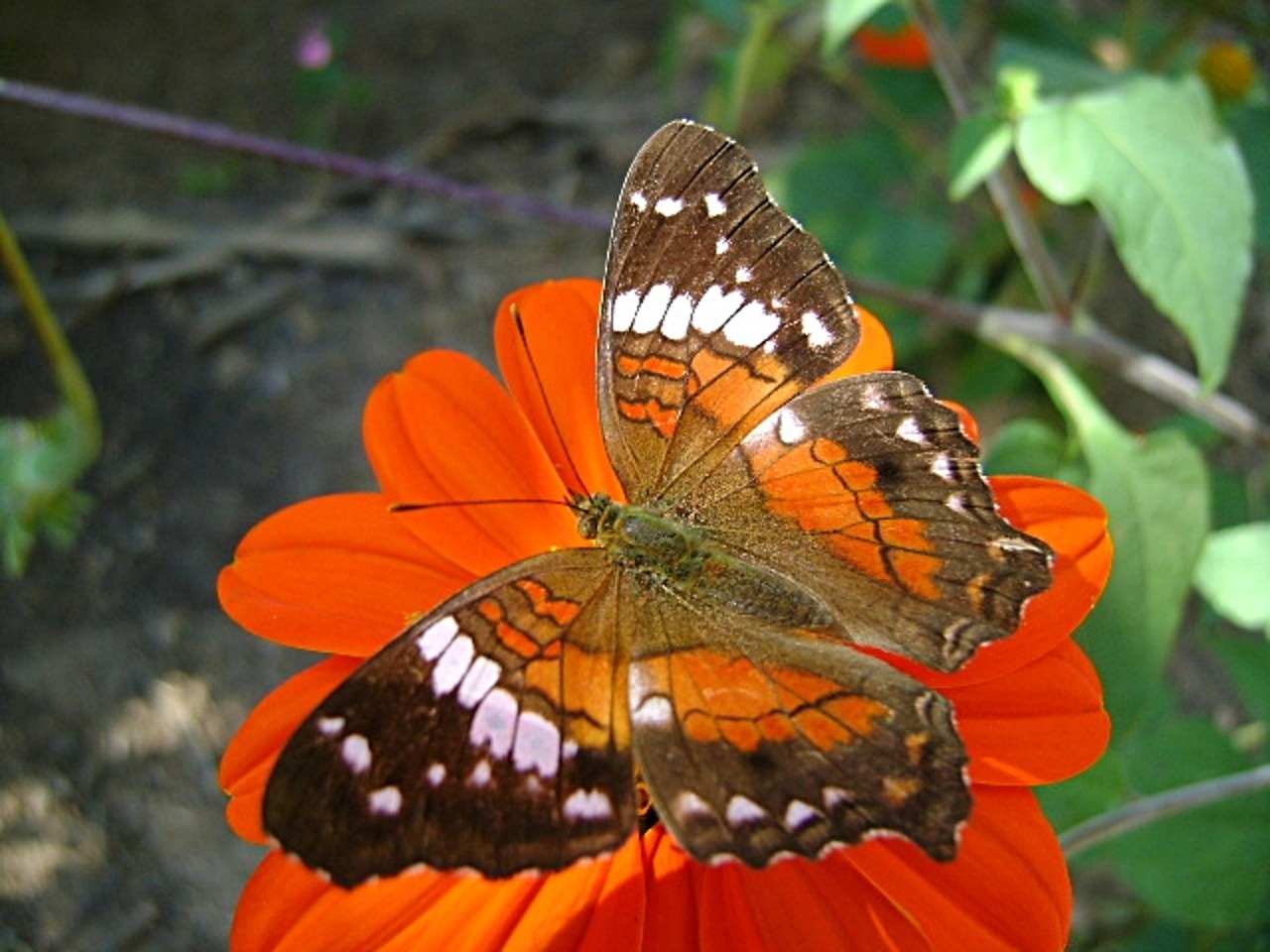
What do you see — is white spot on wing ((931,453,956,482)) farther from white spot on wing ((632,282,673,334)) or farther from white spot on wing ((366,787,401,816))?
white spot on wing ((366,787,401,816))

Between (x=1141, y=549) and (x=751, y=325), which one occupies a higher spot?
(x=751, y=325)

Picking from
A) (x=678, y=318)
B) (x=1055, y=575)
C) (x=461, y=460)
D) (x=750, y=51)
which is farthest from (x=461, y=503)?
(x=750, y=51)

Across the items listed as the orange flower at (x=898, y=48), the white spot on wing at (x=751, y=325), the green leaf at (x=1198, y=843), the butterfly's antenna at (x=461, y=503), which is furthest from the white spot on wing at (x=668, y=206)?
the orange flower at (x=898, y=48)

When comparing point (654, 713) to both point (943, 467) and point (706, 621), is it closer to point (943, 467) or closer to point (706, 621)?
point (706, 621)

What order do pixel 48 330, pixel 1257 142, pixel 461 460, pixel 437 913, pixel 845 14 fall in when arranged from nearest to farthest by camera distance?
pixel 437 913
pixel 461 460
pixel 845 14
pixel 1257 142
pixel 48 330

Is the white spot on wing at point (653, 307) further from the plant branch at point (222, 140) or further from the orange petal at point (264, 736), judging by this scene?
the plant branch at point (222, 140)

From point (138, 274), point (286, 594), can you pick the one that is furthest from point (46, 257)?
point (286, 594)

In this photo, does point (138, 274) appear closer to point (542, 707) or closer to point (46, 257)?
point (46, 257)

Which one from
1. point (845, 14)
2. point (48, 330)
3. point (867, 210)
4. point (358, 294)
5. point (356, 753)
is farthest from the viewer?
point (358, 294)
